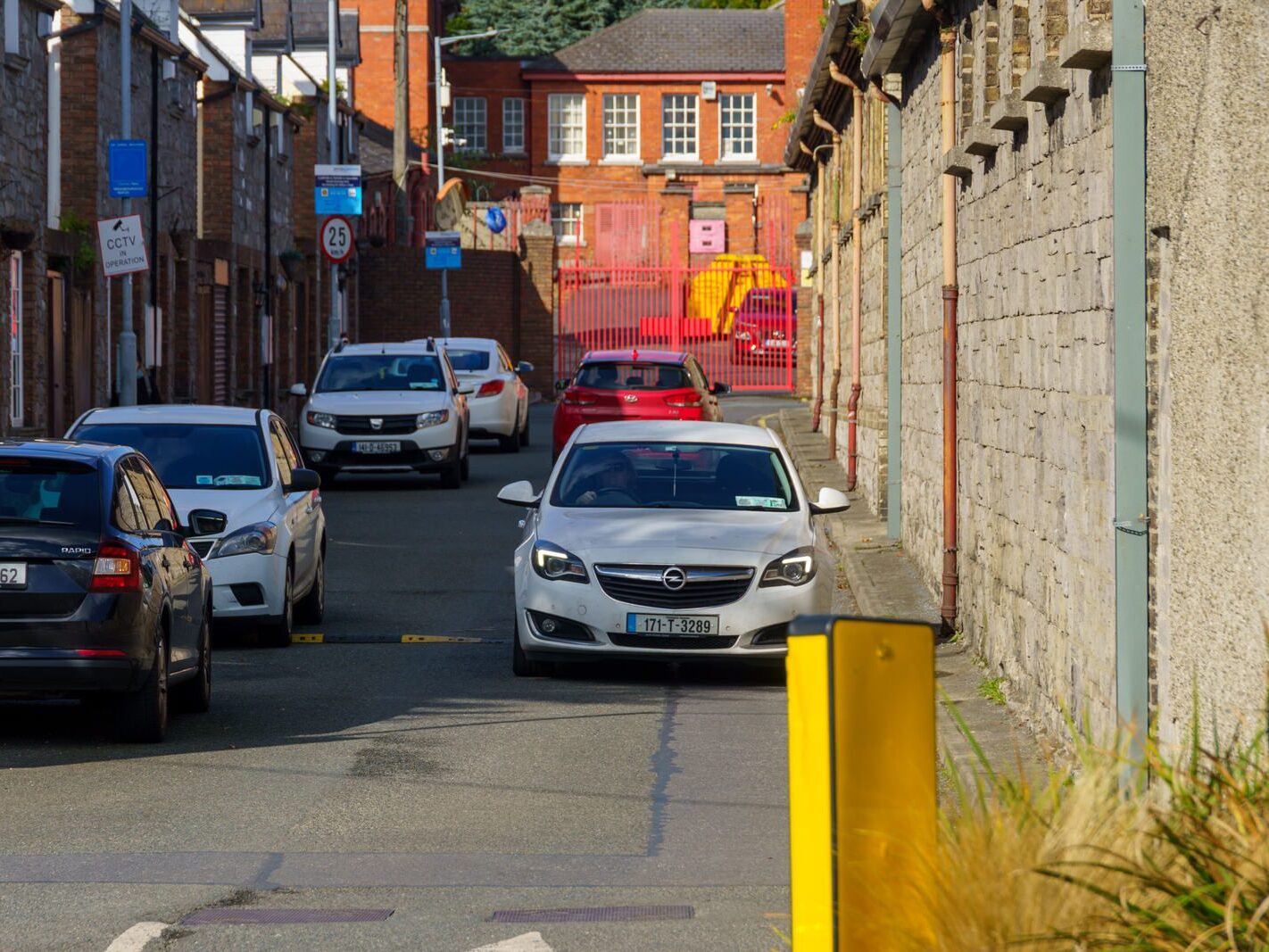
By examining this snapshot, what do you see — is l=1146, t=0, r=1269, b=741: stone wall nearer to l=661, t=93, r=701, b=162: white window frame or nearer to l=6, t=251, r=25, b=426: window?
l=6, t=251, r=25, b=426: window

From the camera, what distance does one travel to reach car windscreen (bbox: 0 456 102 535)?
10.0 m

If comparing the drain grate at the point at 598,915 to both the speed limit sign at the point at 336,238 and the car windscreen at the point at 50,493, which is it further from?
the speed limit sign at the point at 336,238

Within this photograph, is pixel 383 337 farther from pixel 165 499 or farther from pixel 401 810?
pixel 401 810

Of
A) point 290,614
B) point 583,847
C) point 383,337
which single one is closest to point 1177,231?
point 583,847

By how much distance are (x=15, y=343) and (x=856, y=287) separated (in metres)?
9.99

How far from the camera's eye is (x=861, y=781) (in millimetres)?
4148

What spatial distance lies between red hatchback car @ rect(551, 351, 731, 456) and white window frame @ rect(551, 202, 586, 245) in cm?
4591

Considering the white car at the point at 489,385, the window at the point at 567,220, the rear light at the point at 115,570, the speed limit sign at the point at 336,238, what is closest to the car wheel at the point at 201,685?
the rear light at the point at 115,570

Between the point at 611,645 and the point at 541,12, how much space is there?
3219 inches

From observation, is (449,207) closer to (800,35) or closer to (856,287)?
(800,35)

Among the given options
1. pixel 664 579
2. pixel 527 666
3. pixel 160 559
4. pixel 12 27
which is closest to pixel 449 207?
pixel 12 27

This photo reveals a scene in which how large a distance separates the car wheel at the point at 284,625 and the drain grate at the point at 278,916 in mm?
7160

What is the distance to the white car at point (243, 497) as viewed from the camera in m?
13.7

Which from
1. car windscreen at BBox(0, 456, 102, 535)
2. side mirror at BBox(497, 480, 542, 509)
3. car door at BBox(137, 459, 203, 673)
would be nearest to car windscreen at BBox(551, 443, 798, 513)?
side mirror at BBox(497, 480, 542, 509)
